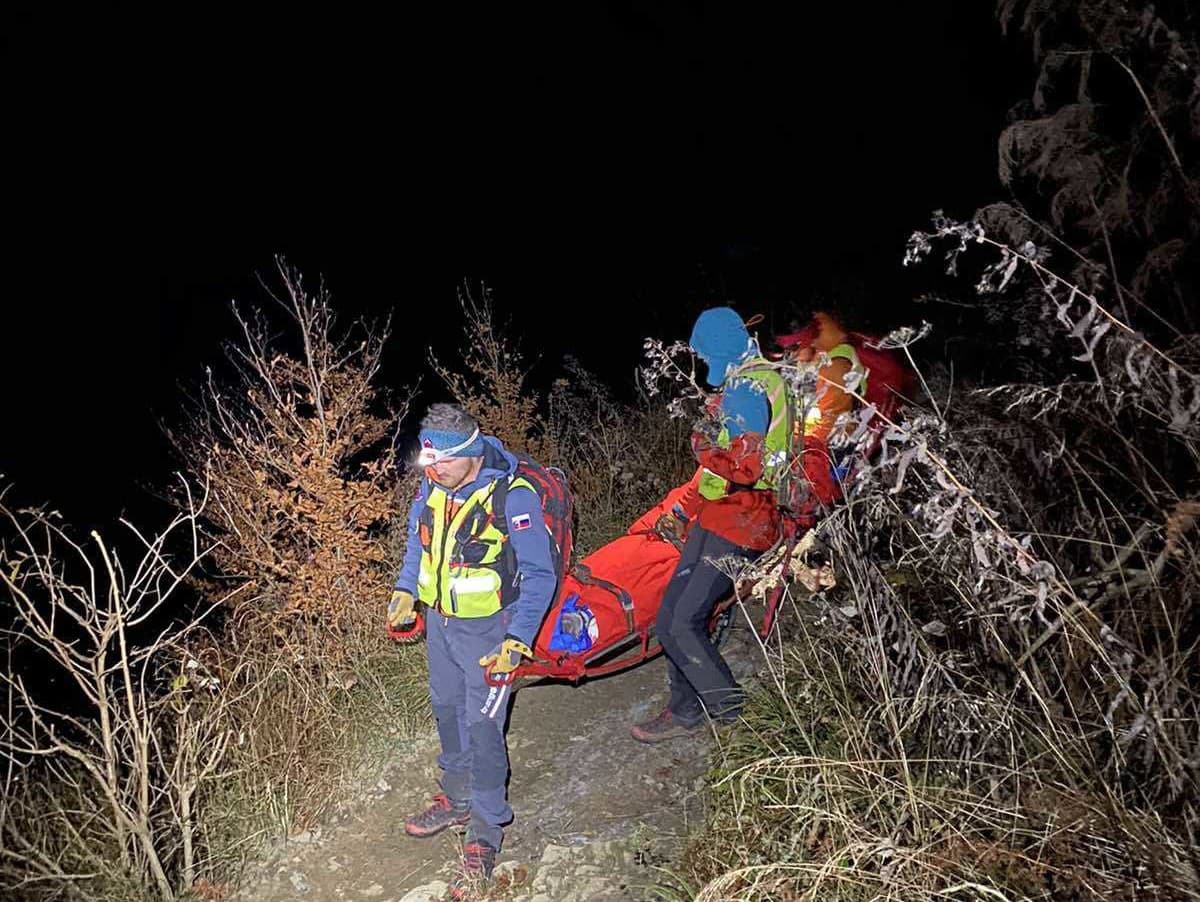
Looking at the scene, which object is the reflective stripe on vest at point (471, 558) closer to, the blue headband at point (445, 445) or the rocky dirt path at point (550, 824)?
the blue headband at point (445, 445)

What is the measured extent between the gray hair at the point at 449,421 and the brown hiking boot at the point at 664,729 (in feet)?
6.05

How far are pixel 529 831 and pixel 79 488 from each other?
20.0m

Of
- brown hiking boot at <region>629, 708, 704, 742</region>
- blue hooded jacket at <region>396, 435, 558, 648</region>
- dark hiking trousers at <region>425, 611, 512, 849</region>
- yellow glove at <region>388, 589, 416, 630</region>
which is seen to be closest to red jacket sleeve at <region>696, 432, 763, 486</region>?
blue hooded jacket at <region>396, 435, 558, 648</region>

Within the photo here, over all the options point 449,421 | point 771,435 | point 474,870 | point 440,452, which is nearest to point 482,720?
point 474,870

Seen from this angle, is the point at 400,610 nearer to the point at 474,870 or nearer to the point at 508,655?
the point at 508,655

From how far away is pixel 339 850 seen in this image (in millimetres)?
4305

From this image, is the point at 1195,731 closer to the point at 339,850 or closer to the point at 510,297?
the point at 339,850

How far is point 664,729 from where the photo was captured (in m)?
4.54

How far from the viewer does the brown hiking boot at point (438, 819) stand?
4188mm

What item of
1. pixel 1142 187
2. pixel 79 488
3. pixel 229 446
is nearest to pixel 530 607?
pixel 229 446

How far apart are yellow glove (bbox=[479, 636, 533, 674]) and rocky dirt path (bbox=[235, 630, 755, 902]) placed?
2.80 ft

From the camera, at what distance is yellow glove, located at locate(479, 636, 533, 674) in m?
3.69

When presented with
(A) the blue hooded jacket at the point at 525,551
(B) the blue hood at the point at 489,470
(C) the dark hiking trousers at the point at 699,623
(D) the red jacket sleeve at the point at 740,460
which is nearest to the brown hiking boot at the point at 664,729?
(C) the dark hiking trousers at the point at 699,623

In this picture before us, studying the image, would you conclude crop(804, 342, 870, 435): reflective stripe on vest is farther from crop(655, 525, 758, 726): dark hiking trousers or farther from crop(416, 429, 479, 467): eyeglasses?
crop(416, 429, 479, 467): eyeglasses
